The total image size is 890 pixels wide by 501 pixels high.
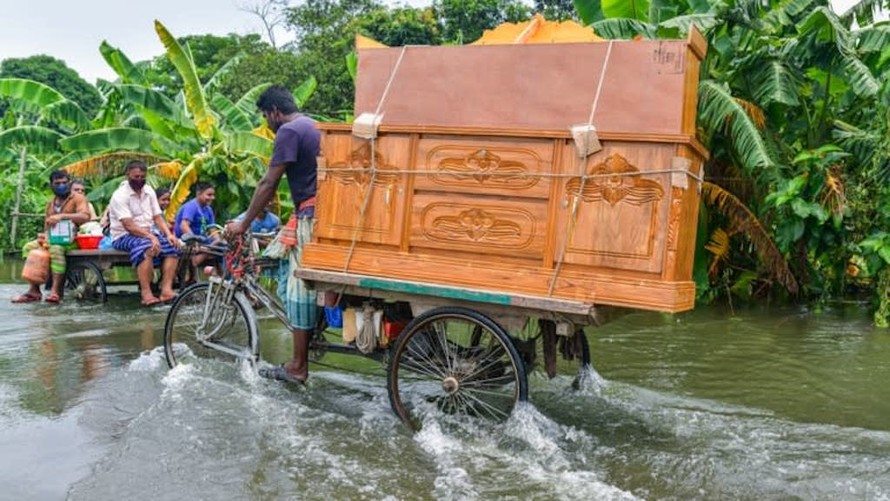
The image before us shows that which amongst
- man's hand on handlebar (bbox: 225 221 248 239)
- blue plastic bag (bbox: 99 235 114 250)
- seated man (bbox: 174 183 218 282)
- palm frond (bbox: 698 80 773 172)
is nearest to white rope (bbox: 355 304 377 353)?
man's hand on handlebar (bbox: 225 221 248 239)

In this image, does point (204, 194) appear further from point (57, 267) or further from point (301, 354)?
point (301, 354)

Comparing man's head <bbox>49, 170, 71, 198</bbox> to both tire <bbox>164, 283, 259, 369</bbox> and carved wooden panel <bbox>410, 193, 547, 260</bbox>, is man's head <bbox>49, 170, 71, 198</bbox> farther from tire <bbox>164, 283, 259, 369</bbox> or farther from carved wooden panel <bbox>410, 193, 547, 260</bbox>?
carved wooden panel <bbox>410, 193, 547, 260</bbox>

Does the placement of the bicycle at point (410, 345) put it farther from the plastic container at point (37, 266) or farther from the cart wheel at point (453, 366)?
the plastic container at point (37, 266)

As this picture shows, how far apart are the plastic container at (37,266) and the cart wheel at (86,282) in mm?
285

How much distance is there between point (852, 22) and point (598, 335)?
6.08 m

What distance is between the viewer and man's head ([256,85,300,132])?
5.50 metres

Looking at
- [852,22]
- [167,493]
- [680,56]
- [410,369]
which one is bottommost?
[167,493]

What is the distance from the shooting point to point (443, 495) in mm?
3986

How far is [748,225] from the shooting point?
407 inches

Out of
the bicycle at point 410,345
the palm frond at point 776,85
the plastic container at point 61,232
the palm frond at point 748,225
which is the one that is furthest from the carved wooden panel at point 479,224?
the plastic container at point 61,232

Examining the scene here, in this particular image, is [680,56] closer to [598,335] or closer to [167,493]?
[167,493]

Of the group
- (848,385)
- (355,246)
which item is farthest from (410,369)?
(848,385)

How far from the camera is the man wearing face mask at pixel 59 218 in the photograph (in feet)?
33.3

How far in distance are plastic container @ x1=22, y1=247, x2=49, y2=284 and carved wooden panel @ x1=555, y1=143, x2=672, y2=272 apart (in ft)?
26.6
